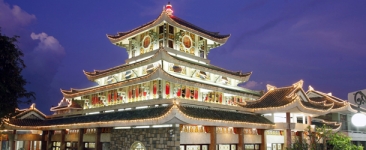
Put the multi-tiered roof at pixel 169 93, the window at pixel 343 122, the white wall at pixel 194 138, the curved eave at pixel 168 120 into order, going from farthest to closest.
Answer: the window at pixel 343 122, the multi-tiered roof at pixel 169 93, the white wall at pixel 194 138, the curved eave at pixel 168 120

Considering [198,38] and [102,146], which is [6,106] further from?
[198,38]

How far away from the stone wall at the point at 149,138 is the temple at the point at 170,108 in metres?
0.06

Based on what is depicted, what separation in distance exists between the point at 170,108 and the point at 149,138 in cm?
338

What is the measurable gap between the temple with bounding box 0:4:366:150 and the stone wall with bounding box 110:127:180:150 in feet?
0.21

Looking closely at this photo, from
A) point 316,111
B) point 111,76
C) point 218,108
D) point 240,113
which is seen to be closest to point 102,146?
point 111,76

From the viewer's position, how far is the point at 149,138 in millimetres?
22781

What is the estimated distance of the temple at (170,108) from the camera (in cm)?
2308

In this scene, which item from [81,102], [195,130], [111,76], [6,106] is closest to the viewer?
[195,130]

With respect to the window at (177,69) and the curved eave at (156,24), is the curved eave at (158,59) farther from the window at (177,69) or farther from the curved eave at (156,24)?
the curved eave at (156,24)

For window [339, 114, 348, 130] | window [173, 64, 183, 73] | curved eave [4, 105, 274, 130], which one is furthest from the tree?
window [339, 114, 348, 130]

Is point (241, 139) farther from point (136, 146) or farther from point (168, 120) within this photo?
point (136, 146)

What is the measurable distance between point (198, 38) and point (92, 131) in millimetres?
13116

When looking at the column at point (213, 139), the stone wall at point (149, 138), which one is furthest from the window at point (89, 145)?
the column at point (213, 139)

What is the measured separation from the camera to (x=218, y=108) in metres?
27.0
